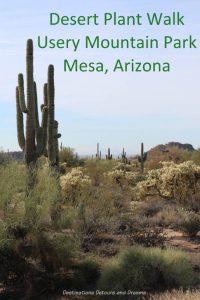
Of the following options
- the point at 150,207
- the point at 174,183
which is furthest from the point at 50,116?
the point at 174,183

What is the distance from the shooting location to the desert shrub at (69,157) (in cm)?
3527

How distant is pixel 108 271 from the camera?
433 inches

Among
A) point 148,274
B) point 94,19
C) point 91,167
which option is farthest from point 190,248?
point 91,167

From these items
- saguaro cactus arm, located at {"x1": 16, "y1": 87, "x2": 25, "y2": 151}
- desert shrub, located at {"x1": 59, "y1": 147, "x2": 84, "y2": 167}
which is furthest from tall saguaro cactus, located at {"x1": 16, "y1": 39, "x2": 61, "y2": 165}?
desert shrub, located at {"x1": 59, "y1": 147, "x2": 84, "y2": 167}

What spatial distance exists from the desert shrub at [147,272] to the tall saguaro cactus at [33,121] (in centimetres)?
676

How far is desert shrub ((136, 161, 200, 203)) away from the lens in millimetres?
20750

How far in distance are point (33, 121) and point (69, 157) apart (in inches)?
733

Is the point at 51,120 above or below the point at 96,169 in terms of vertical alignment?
above

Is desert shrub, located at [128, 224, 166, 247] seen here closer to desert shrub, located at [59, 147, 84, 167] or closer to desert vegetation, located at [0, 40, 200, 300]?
desert vegetation, located at [0, 40, 200, 300]

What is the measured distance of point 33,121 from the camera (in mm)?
17438

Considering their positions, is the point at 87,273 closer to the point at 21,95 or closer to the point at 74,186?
the point at 74,186

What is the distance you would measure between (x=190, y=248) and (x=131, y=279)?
413 cm

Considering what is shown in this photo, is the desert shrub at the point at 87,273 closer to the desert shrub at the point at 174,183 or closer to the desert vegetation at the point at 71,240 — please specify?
the desert vegetation at the point at 71,240

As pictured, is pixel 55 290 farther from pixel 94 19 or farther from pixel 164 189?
pixel 164 189
